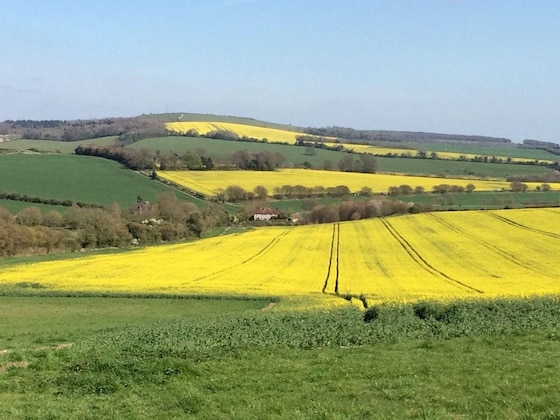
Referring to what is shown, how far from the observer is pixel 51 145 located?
6024 inches

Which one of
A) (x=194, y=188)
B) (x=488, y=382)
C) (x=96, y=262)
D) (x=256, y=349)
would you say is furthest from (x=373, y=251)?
(x=194, y=188)

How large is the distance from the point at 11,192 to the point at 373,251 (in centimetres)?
5819

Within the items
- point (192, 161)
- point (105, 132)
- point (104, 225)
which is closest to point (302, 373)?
point (104, 225)

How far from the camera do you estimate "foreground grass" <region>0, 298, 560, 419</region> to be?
10.2 metres

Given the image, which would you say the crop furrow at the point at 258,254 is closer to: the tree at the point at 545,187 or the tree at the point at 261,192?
the tree at the point at 261,192

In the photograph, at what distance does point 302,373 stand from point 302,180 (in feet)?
331

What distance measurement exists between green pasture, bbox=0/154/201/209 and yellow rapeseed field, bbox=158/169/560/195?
6949 mm

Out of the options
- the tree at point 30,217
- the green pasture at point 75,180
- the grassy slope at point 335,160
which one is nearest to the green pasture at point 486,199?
the grassy slope at point 335,160

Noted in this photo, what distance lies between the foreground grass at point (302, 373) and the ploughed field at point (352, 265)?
12367 millimetres

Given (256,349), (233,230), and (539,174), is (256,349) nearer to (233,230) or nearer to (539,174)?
(233,230)

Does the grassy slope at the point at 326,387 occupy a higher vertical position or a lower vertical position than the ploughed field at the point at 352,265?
higher

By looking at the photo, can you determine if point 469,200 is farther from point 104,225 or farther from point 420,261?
point 104,225

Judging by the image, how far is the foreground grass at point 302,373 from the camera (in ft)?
33.6

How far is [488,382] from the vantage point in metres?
11.2
